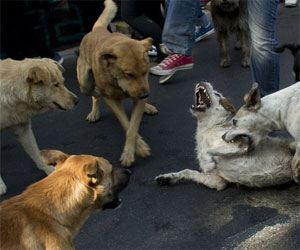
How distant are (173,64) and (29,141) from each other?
223 centimetres

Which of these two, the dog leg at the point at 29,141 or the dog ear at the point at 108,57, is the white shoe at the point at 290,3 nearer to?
the dog ear at the point at 108,57

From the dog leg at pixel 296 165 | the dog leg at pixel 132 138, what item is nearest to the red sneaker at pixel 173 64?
the dog leg at pixel 132 138

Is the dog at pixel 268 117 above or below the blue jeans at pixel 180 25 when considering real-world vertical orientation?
below

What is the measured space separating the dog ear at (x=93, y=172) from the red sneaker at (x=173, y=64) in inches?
127

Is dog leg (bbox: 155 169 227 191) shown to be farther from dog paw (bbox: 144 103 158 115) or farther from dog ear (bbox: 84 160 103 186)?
dog paw (bbox: 144 103 158 115)

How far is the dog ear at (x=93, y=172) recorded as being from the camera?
8.29ft

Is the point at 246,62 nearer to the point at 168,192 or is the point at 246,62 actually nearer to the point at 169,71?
the point at 169,71

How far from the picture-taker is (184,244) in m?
3.07

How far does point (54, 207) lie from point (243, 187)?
158 centimetres

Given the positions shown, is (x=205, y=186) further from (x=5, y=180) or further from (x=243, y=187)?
(x=5, y=180)

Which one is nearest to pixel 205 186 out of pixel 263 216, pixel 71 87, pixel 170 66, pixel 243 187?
pixel 243 187

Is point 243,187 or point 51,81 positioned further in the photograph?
point 51,81

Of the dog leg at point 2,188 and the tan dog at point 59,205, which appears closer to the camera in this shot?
the tan dog at point 59,205

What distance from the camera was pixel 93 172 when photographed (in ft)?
8.32
